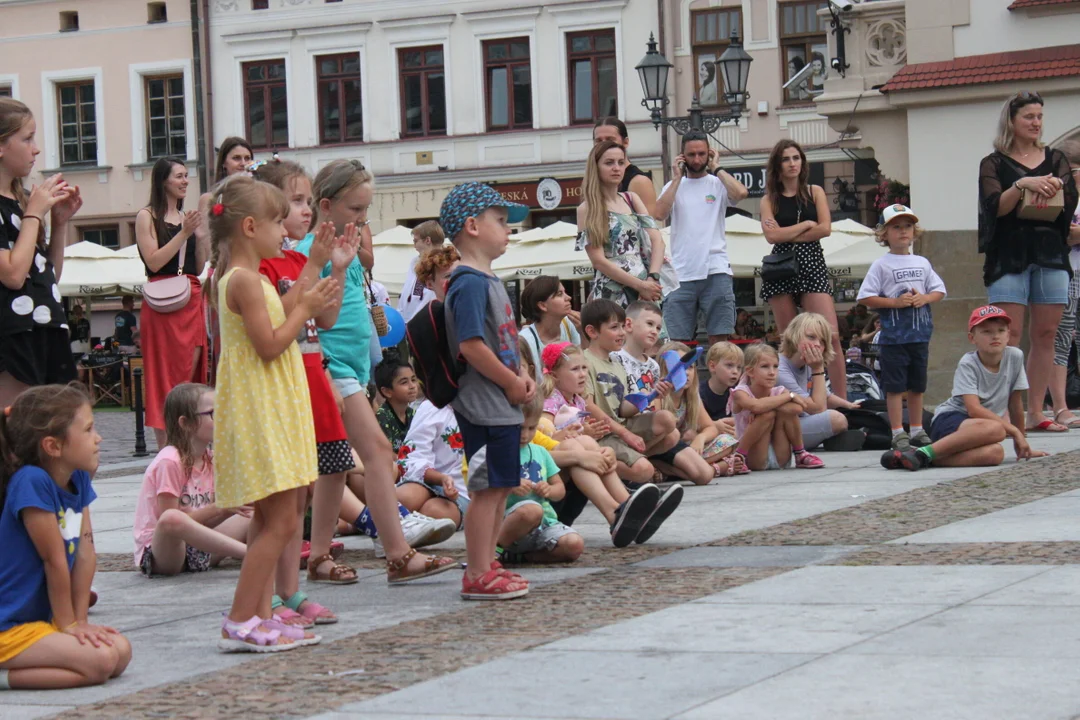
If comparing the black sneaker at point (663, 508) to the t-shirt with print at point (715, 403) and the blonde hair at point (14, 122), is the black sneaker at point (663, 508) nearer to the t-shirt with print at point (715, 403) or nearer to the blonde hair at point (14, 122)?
the blonde hair at point (14, 122)

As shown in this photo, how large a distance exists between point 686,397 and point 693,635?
218 inches

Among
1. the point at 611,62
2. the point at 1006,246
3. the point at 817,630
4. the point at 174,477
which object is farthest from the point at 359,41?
the point at 817,630

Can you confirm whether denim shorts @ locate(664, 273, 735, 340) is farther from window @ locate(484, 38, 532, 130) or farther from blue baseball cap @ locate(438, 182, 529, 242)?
window @ locate(484, 38, 532, 130)

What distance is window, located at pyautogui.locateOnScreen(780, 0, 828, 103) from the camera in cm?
3544

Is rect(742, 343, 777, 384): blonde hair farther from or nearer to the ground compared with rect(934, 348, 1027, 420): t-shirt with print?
farther from the ground

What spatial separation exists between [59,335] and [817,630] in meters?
3.09

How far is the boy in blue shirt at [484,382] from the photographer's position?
20.0ft

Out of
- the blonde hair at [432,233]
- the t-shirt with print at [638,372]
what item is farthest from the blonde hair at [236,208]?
the blonde hair at [432,233]

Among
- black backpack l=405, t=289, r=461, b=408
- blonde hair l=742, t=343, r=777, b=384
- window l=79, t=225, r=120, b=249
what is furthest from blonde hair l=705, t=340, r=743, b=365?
window l=79, t=225, r=120, b=249

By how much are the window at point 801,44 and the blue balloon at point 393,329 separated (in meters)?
26.1

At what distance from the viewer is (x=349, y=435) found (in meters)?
6.55

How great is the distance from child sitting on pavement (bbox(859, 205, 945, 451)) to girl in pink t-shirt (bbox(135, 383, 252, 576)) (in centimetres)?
489

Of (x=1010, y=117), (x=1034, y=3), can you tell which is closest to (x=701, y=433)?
(x=1010, y=117)

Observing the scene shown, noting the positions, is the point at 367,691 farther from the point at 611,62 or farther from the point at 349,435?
the point at 611,62
